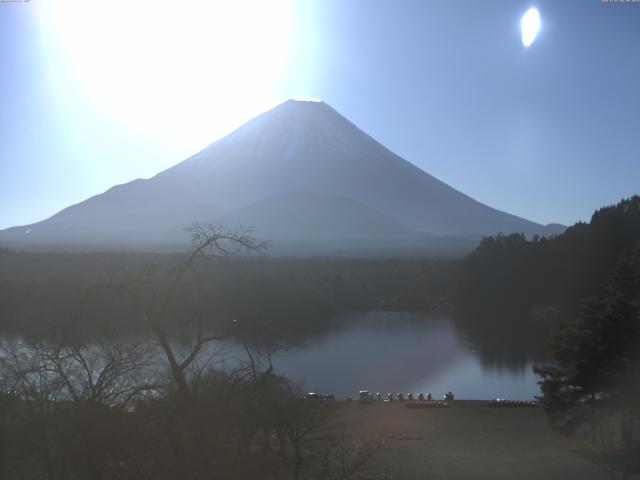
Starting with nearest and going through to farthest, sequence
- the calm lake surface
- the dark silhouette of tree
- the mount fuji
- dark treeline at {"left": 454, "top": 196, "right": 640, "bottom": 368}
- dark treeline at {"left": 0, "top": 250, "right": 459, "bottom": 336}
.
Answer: dark treeline at {"left": 0, "top": 250, "right": 459, "bottom": 336}
the dark silhouette of tree
the calm lake surface
dark treeline at {"left": 454, "top": 196, "right": 640, "bottom": 368}
the mount fuji

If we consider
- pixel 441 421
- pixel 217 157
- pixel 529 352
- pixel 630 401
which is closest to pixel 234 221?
pixel 217 157

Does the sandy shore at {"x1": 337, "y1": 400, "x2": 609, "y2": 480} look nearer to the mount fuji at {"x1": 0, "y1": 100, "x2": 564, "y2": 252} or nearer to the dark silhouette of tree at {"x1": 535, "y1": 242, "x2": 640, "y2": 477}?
the dark silhouette of tree at {"x1": 535, "y1": 242, "x2": 640, "y2": 477}

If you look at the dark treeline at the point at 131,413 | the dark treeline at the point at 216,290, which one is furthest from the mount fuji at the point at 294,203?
the dark treeline at the point at 131,413

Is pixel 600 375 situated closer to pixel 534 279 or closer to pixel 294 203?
pixel 534 279

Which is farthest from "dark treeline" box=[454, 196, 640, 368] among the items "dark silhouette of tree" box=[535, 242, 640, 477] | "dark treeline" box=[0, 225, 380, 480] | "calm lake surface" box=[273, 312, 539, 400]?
"dark treeline" box=[0, 225, 380, 480]

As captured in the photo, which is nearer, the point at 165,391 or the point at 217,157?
the point at 165,391

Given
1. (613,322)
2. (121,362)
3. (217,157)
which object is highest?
(217,157)

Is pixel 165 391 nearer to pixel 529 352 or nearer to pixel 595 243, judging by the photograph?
pixel 529 352

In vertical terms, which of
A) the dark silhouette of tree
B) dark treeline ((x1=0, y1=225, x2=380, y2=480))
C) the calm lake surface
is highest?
dark treeline ((x1=0, y1=225, x2=380, y2=480))
